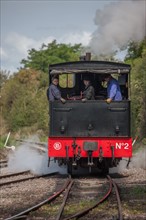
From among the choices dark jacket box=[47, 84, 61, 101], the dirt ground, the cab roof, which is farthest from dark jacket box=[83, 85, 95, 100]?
the dirt ground

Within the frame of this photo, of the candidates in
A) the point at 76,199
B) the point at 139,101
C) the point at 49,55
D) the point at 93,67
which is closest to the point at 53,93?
the point at 93,67

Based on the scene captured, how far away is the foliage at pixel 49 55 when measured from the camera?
85000mm

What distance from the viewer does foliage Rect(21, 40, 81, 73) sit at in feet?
279

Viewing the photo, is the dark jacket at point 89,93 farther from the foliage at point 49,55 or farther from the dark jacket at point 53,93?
the foliage at point 49,55

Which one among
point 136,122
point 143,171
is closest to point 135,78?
point 136,122

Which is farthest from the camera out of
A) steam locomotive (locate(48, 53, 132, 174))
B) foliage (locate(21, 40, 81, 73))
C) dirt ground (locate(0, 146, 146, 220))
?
foliage (locate(21, 40, 81, 73))

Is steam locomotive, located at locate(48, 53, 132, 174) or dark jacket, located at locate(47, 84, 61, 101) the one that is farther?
dark jacket, located at locate(47, 84, 61, 101)

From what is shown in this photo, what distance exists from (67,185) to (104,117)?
2.13m

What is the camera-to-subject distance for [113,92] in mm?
13125

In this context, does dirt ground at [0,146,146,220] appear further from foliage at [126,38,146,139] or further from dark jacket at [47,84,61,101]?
foliage at [126,38,146,139]

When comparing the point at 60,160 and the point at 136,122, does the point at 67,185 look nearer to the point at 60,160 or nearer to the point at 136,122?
the point at 60,160

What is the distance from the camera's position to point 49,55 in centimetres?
8756

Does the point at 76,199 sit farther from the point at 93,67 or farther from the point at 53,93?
the point at 93,67

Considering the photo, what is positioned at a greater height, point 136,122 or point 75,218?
point 136,122
